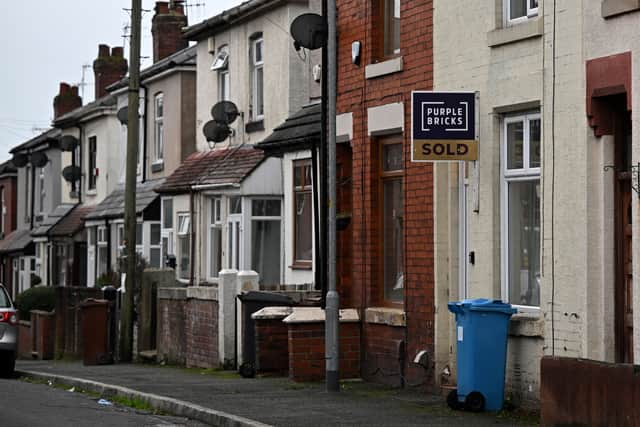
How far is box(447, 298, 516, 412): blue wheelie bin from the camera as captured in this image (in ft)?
44.3

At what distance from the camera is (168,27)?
3803 centimetres

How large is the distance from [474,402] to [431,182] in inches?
127

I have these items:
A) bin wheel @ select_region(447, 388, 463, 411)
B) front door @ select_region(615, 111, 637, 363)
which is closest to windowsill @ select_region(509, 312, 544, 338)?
bin wheel @ select_region(447, 388, 463, 411)

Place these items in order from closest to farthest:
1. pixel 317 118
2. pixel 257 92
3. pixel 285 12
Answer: pixel 317 118
pixel 285 12
pixel 257 92

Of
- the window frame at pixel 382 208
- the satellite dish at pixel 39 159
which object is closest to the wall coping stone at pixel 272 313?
the window frame at pixel 382 208

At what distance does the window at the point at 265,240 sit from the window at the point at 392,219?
357 inches

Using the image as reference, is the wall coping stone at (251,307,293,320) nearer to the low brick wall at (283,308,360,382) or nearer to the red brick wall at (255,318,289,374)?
the red brick wall at (255,318,289,374)

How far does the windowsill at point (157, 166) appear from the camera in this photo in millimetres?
33500

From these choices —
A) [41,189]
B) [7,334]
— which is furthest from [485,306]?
[41,189]

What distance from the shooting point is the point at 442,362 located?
15.5 m

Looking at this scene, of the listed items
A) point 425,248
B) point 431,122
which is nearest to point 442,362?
point 425,248

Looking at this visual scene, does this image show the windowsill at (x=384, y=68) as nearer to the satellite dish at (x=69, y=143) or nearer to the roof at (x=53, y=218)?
the satellite dish at (x=69, y=143)

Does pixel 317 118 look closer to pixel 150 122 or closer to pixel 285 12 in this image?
pixel 285 12

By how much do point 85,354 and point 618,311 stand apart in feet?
49.6
